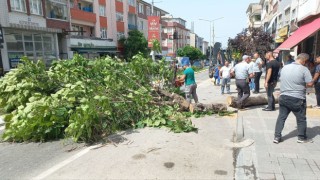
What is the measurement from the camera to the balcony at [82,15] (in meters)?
30.2

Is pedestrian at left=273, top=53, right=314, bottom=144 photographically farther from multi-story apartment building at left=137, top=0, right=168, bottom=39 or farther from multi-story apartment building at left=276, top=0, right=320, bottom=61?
multi-story apartment building at left=137, top=0, right=168, bottom=39

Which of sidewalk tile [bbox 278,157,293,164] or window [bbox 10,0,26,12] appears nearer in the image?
sidewalk tile [bbox 278,157,293,164]

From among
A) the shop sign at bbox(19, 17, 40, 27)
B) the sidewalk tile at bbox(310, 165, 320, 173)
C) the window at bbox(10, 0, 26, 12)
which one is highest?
the window at bbox(10, 0, 26, 12)

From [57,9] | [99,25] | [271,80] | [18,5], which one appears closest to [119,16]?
[99,25]

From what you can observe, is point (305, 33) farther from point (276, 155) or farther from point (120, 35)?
point (120, 35)

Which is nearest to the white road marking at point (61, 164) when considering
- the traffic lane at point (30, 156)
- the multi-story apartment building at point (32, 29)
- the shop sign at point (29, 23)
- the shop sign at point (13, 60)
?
the traffic lane at point (30, 156)

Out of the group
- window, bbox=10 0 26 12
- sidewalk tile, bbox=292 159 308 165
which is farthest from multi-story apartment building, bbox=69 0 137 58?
sidewalk tile, bbox=292 159 308 165

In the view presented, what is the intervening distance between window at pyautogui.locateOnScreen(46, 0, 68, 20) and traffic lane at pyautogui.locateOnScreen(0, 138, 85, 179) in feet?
74.1

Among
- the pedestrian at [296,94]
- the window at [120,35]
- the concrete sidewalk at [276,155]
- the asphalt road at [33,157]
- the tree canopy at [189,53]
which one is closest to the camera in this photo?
the concrete sidewalk at [276,155]

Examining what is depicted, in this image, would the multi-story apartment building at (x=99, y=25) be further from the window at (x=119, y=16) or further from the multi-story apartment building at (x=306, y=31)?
the multi-story apartment building at (x=306, y=31)

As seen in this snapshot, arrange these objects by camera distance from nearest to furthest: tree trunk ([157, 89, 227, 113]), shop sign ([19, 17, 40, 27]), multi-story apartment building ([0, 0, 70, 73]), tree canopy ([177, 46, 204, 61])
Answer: tree trunk ([157, 89, 227, 113]) → multi-story apartment building ([0, 0, 70, 73]) → shop sign ([19, 17, 40, 27]) → tree canopy ([177, 46, 204, 61])

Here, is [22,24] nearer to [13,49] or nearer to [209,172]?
[13,49]

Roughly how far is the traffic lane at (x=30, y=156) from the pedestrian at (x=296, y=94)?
4.21 metres

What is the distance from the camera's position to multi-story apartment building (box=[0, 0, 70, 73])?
20906mm
